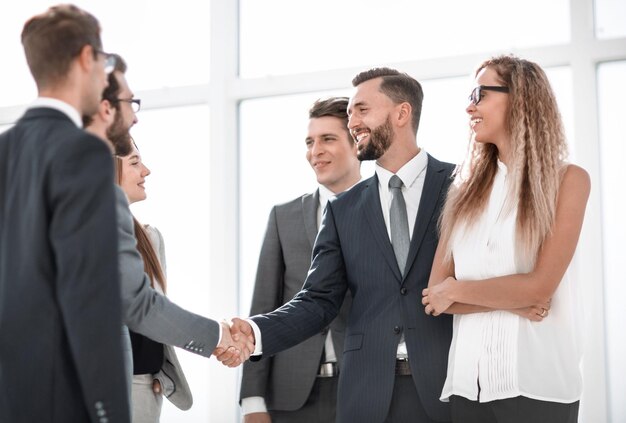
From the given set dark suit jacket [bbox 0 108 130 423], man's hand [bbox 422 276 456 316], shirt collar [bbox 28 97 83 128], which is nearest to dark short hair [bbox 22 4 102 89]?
shirt collar [bbox 28 97 83 128]

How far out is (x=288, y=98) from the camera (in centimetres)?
536

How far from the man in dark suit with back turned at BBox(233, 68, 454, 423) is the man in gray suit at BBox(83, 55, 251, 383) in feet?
1.19

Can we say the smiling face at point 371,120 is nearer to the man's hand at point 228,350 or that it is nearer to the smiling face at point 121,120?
the man's hand at point 228,350

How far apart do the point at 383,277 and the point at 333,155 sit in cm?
98

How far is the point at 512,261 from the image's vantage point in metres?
2.72

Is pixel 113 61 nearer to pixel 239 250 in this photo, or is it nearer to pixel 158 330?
pixel 158 330

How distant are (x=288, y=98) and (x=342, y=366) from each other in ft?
8.23

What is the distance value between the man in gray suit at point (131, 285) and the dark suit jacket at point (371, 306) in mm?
392

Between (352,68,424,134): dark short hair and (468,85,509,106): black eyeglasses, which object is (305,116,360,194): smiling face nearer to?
(352,68,424,134): dark short hair

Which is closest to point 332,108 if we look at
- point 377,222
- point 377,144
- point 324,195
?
point 324,195

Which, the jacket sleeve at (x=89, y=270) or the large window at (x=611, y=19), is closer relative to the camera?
the jacket sleeve at (x=89, y=270)

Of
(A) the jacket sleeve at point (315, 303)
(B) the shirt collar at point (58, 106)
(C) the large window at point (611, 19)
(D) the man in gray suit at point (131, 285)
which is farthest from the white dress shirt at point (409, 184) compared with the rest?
(C) the large window at point (611, 19)

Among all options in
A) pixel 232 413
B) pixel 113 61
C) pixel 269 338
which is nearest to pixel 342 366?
pixel 269 338

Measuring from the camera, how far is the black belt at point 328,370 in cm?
357
